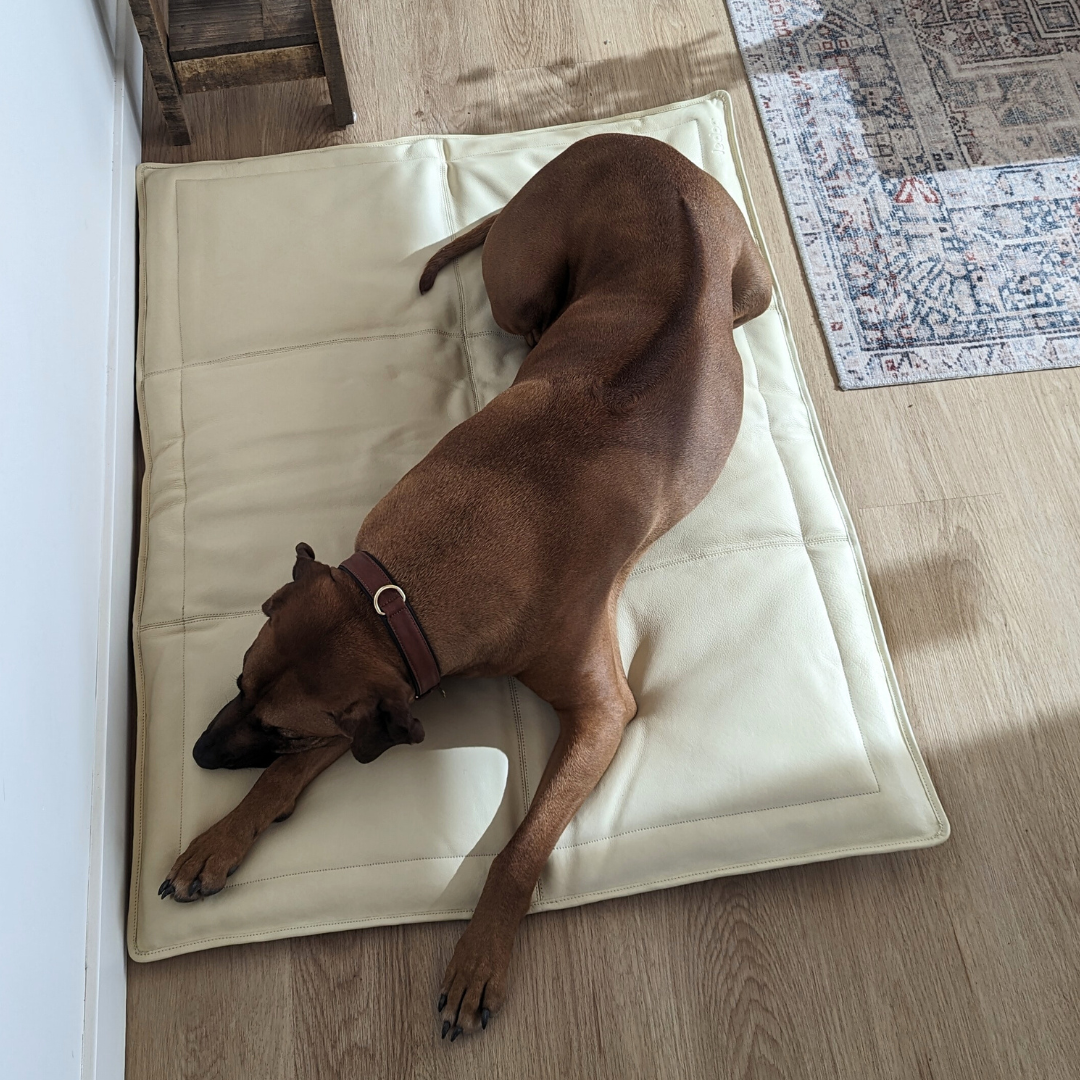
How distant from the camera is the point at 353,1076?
184cm

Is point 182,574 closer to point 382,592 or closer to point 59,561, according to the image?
point 59,561

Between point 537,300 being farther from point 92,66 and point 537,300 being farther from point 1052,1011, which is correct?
point 1052,1011

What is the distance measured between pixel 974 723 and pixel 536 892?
3.49 ft

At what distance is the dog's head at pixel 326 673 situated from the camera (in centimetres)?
161

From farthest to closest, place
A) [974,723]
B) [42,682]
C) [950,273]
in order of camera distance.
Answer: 1. [950,273]
2. [974,723]
3. [42,682]

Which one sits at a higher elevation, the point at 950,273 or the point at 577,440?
the point at 577,440

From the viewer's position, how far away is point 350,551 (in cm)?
225

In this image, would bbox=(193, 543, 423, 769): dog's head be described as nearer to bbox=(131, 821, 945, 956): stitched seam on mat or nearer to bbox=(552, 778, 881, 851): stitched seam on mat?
bbox=(131, 821, 945, 956): stitched seam on mat

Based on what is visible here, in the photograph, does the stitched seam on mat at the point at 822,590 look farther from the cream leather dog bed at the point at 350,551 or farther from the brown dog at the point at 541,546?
the brown dog at the point at 541,546

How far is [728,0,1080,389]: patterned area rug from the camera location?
276 centimetres

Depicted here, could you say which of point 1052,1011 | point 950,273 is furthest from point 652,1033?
point 950,273

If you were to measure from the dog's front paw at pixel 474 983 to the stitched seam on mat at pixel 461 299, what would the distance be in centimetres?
→ 125

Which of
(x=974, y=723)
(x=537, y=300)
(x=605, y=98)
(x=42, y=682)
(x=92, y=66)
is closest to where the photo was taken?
(x=42, y=682)

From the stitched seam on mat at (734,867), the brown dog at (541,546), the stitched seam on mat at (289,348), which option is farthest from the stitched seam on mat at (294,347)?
the stitched seam on mat at (734,867)
